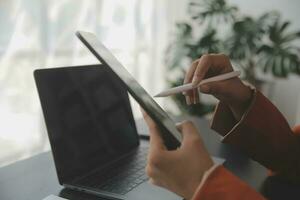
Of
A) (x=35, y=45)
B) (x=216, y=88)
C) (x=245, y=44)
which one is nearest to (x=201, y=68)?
(x=216, y=88)

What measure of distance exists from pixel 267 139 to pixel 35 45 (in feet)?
4.73

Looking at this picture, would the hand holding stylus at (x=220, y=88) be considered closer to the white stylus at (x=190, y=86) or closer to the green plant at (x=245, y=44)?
the white stylus at (x=190, y=86)

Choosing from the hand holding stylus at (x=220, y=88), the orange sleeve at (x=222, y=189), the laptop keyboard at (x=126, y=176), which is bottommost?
the laptop keyboard at (x=126, y=176)

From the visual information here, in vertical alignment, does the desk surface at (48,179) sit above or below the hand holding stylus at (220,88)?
below

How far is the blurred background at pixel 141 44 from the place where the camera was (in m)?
1.75

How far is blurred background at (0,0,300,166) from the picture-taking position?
1746 millimetres

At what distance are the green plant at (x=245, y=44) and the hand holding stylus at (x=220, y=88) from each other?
1631 millimetres

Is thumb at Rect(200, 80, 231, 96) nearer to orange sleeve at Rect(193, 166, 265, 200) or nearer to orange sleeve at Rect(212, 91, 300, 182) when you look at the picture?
orange sleeve at Rect(212, 91, 300, 182)

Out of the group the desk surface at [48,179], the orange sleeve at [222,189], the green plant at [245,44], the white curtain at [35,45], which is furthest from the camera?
the green plant at [245,44]

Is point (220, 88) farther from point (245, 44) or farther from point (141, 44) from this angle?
point (141, 44)

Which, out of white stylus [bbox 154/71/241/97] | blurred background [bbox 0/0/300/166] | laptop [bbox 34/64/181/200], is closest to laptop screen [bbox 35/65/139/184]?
laptop [bbox 34/64/181/200]

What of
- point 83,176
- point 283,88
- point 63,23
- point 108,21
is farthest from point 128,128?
point 283,88

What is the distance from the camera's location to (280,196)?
0.67 m

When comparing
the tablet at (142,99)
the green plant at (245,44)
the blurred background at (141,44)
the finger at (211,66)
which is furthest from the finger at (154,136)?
the green plant at (245,44)
